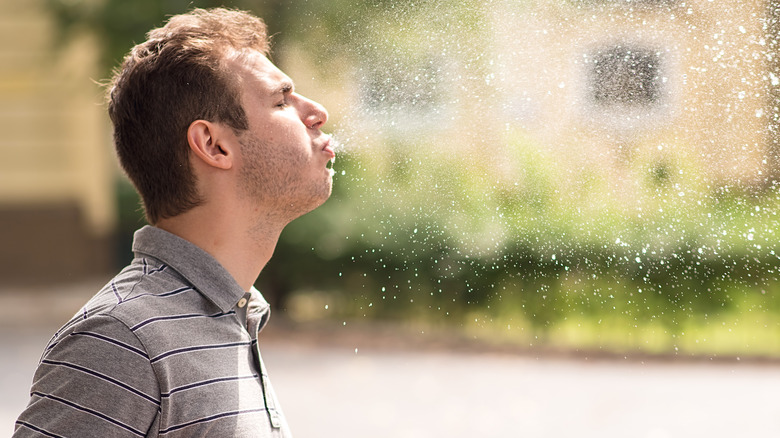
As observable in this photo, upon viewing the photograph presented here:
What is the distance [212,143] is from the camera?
1550 millimetres

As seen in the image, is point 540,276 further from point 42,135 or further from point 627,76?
point 42,135

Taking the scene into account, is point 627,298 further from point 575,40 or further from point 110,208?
point 110,208

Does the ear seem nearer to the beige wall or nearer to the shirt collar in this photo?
the shirt collar

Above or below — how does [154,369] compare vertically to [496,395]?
above

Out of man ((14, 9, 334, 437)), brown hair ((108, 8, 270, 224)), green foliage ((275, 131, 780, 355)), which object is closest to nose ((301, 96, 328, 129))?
man ((14, 9, 334, 437))

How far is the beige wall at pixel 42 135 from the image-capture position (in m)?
11.4

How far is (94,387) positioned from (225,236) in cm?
40

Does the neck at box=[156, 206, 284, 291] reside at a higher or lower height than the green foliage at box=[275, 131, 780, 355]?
higher

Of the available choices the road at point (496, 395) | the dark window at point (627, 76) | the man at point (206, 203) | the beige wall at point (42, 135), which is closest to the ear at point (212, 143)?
the man at point (206, 203)

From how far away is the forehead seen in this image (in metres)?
1.59

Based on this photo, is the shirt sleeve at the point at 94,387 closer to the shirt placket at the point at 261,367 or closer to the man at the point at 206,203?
the man at the point at 206,203

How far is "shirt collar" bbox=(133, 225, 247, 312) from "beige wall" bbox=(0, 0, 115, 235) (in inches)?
409

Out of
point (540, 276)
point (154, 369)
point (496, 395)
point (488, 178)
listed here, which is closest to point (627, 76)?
point (488, 178)

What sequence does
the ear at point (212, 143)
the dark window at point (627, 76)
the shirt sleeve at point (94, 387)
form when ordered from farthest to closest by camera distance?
the dark window at point (627, 76) → the ear at point (212, 143) → the shirt sleeve at point (94, 387)
